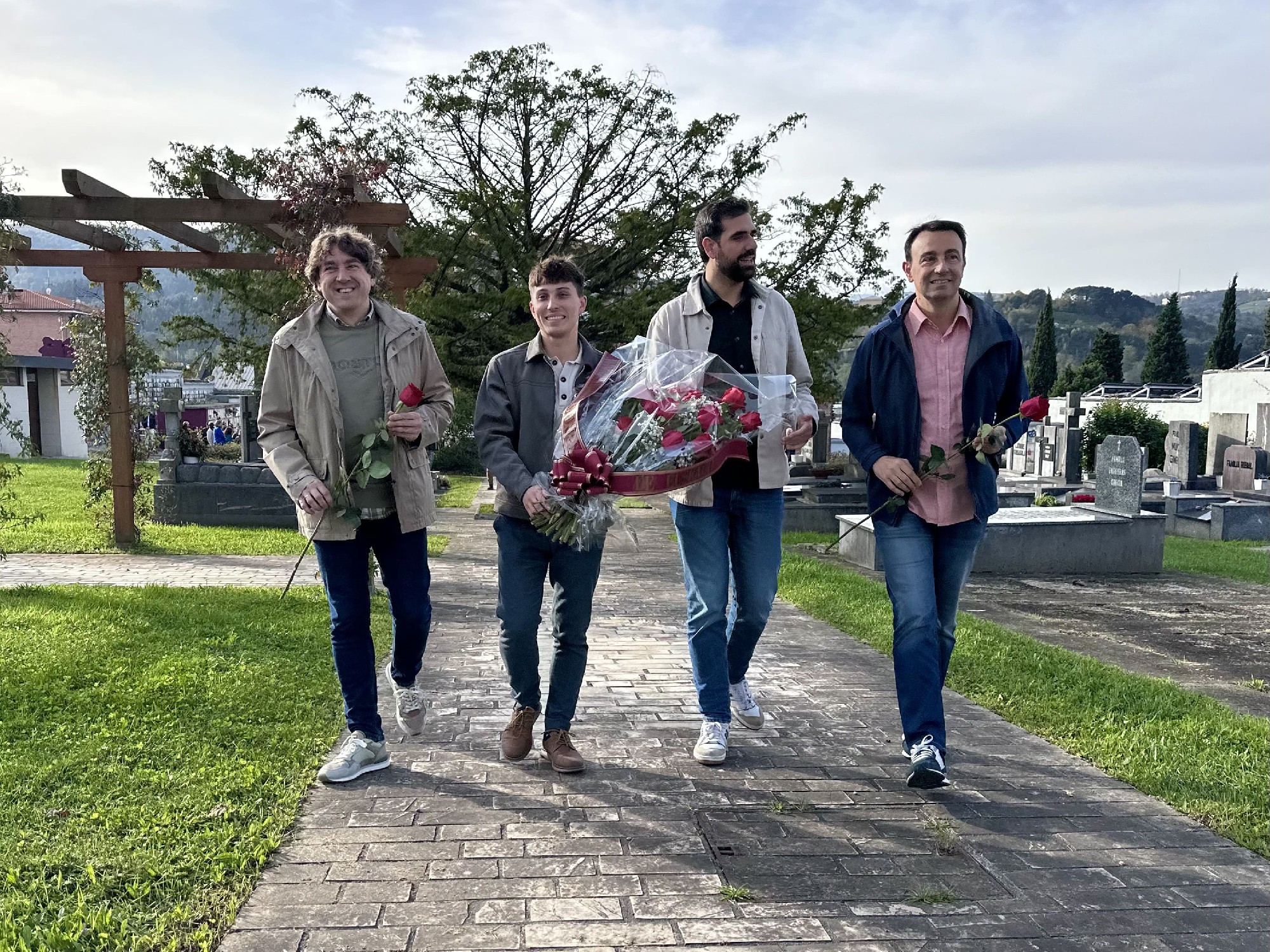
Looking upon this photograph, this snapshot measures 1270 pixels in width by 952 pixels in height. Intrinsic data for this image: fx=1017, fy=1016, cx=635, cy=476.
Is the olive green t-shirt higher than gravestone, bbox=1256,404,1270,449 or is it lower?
higher

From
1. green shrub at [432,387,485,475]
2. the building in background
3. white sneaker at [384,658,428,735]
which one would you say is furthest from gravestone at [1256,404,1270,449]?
the building in background

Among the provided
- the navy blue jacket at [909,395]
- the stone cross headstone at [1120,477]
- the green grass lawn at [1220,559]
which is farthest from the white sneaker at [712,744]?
the green grass lawn at [1220,559]

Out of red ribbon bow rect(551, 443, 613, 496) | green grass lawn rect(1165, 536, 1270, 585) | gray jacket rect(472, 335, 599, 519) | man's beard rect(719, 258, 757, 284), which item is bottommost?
green grass lawn rect(1165, 536, 1270, 585)

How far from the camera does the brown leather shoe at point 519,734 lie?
13.1ft

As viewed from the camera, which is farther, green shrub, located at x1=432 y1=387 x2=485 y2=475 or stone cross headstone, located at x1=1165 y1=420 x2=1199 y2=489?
green shrub, located at x1=432 y1=387 x2=485 y2=475

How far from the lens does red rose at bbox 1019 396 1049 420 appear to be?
3605 mm

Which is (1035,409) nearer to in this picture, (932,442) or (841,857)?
(932,442)

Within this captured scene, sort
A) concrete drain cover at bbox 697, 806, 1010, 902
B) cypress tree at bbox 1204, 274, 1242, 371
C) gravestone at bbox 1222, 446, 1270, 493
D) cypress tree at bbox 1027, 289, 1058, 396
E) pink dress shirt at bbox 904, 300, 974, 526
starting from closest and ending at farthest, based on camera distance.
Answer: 1. concrete drain cover at bbox 697, 806, 1010, 902
2. pink dress shirt at bbox 904, 300, 974, 526
3. gravestone at bbox 1222, 446, 1270, 493
4. cypress tree at bbox 1204, 274, 1242, 371
5. cypress tree at bbox 1027, 289, 1058, 396

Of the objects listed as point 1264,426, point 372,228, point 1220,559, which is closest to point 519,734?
point 372,228

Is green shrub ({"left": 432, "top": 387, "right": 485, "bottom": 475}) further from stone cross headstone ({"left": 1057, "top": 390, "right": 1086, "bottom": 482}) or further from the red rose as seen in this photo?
the red rose

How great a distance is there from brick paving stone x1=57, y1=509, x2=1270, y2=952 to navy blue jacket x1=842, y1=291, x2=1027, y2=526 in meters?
1.04

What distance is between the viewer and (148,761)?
3.93m

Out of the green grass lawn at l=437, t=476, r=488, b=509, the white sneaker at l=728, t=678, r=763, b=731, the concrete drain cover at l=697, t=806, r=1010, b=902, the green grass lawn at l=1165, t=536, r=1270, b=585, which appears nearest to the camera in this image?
the concrete drain cover at l=697, t=806, r=1010, b=902

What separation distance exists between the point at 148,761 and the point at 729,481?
2.50 meters
